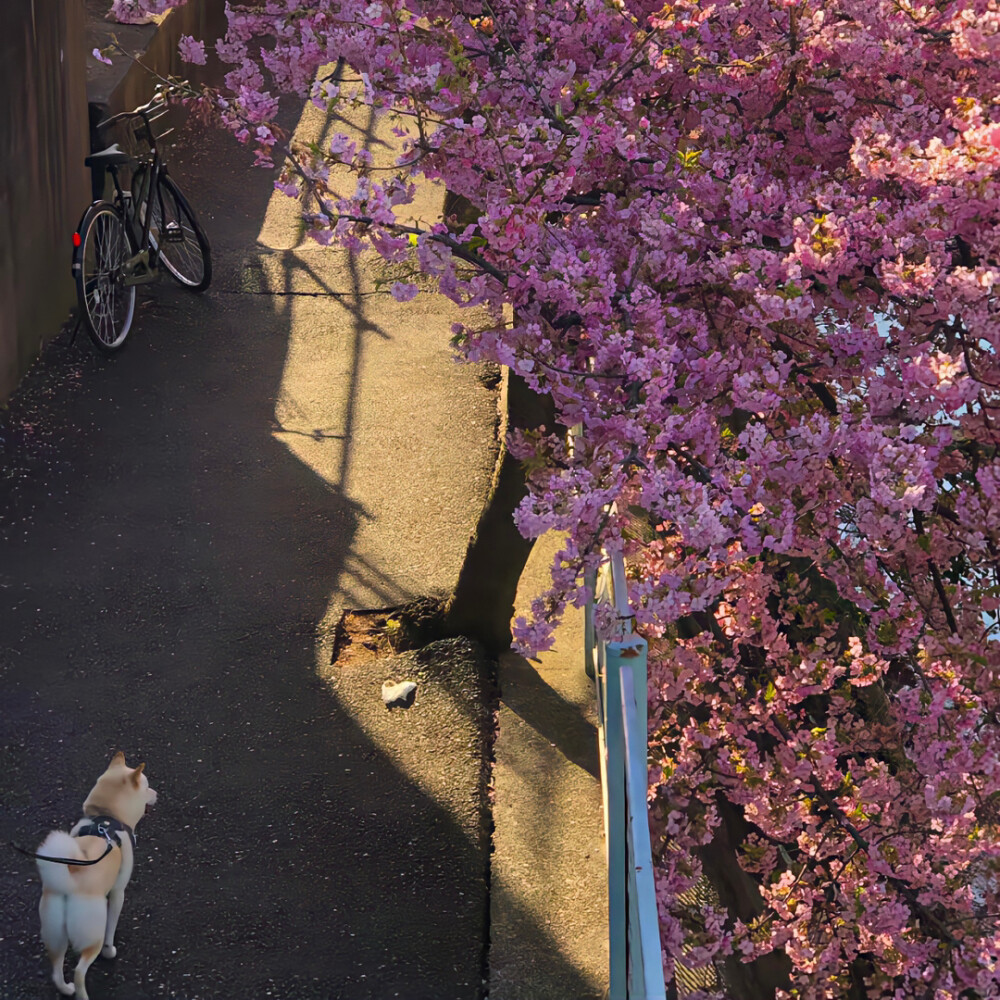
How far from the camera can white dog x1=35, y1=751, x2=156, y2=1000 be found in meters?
3.62

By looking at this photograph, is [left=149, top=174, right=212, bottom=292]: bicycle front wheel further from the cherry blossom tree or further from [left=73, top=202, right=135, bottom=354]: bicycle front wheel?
the cherry blossom tree

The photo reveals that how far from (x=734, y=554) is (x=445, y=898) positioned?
228cm

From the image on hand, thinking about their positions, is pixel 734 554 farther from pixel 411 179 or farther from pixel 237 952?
pixel 237 952

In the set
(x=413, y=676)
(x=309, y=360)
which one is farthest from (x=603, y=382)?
(x=309, y=360)

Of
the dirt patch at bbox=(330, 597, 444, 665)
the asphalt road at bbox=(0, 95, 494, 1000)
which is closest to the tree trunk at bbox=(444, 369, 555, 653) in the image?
the dirt patch at bbox=(330, 597, 444, 665)

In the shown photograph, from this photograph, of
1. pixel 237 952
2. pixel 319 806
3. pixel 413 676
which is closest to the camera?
pixel 237 952

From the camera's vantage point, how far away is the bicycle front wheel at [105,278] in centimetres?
788

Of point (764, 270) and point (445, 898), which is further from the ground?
point (764, 270)

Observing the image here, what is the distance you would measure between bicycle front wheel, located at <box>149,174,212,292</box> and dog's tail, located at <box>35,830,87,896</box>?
6131 mm

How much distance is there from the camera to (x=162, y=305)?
9.09 meters

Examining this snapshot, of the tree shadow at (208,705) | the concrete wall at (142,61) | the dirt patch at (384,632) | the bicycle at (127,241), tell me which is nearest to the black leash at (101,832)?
the tree shadow at (208,705)

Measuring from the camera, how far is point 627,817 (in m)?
3.37

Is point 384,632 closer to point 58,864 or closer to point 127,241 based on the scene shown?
point 58,864

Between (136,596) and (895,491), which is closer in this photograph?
(895,491)
